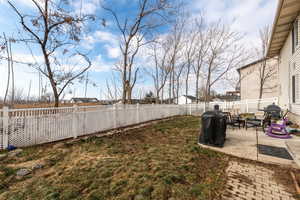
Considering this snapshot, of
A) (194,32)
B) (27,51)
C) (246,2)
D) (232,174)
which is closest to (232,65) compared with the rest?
(194,32)

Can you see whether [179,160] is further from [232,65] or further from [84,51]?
[232,65]

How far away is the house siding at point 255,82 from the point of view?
14.1 metres

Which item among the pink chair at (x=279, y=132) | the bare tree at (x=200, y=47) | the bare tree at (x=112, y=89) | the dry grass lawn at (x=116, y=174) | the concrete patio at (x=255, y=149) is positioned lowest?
the dry grass lawn at (x=116, y=174)

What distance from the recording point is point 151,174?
2.49 meters

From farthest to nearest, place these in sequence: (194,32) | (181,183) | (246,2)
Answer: (194,32) < (246,2) < (181,183)

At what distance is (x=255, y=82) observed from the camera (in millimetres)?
15352

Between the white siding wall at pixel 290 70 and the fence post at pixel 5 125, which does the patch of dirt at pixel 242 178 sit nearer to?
the white siding wall at pixel 290 70

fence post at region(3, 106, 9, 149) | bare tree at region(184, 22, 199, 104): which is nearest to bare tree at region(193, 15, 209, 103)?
bare tree at region(184, 22, 199, 104)

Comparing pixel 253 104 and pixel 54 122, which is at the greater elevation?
pixel 253 104

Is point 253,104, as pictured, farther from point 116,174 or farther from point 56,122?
point 56,122

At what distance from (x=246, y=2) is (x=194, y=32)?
804 centimetres

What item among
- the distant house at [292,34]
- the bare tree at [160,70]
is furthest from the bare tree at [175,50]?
the distant house at [292,34]

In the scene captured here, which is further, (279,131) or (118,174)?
(279,131)

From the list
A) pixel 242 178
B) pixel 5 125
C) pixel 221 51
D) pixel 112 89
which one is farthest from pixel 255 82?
pixel 5 125
